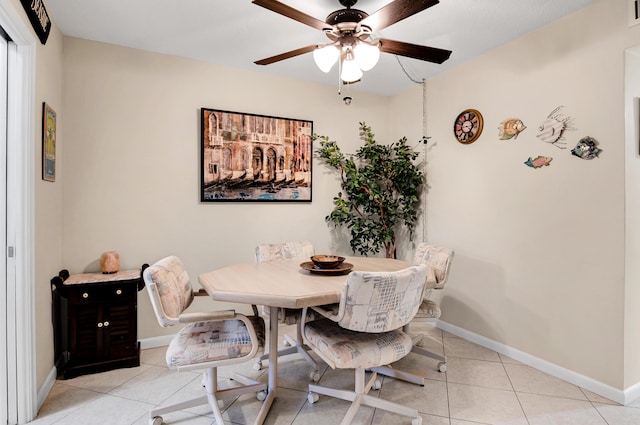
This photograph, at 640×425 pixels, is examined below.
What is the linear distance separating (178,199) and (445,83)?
2.80m

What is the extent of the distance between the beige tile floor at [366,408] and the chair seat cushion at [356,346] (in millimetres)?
443

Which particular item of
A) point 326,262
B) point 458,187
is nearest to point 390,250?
point 458,187

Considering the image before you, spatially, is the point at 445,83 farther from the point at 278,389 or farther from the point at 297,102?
the point at 278,389

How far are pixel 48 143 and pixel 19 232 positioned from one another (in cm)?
69

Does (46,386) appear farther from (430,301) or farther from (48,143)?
(430,301)

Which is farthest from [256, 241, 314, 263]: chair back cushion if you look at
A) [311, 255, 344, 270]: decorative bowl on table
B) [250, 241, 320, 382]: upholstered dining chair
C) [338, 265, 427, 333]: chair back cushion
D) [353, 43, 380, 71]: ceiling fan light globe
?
[353, 43, 380, 71]: ceiling fan light globe

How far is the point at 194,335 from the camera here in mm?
1904

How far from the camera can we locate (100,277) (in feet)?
8.26

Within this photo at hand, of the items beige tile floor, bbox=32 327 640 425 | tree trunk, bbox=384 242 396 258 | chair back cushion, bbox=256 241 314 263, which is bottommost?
beige tile floor, bbox=32 327 640 425

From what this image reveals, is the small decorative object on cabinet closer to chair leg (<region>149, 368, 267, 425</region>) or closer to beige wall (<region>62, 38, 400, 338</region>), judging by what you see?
beige wall (<region>62, 38, 400, 338</region>)

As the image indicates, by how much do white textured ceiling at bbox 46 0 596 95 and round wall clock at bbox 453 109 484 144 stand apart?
0.49 m

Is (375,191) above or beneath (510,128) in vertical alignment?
beneath

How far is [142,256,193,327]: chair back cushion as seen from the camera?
67.5 inches

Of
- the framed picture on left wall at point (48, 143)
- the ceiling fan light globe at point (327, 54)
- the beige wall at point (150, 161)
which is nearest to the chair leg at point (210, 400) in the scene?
the beige wall at point (150, 161)
